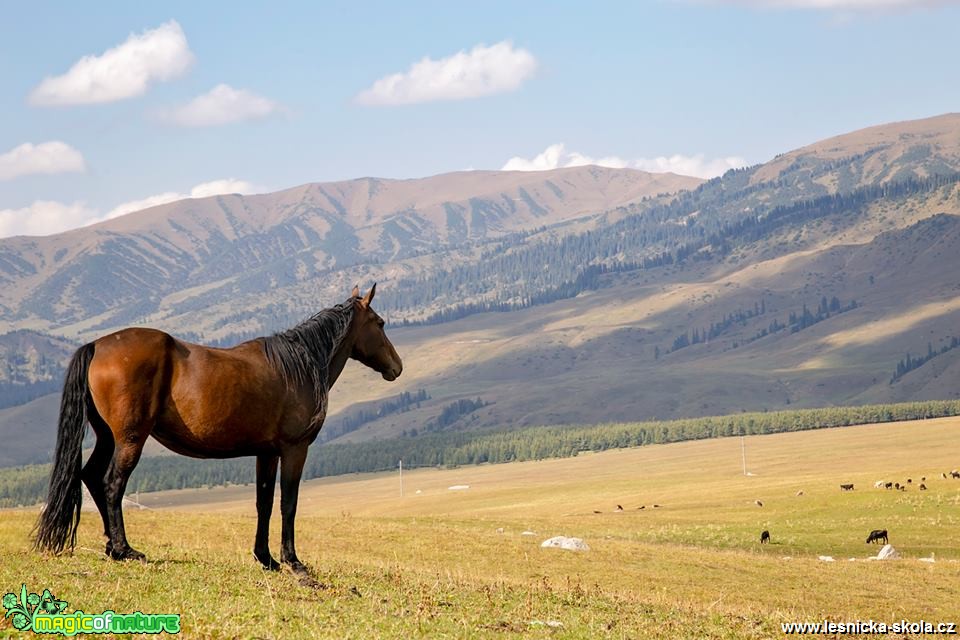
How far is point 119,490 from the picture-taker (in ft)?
64.8

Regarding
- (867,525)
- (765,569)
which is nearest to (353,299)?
(765,569)

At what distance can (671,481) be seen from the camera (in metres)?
172

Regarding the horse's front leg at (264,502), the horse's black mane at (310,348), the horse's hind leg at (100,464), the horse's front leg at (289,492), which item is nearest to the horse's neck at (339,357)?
the horse's black mane at (310,348)

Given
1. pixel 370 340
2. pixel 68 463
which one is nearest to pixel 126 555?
pixel 68 463

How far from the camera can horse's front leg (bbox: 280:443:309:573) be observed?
20.4 m

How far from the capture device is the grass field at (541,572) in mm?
17656

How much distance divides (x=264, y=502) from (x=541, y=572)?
20220 millimetres

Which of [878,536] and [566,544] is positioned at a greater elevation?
[566,544]

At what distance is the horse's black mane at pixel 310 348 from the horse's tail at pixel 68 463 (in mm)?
3108

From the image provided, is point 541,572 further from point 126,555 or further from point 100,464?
point 100,464

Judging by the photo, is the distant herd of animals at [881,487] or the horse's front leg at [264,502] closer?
the horse's front leg at [264,502]

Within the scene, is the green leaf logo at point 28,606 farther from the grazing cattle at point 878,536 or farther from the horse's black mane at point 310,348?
the grazing cattle at point 878,536

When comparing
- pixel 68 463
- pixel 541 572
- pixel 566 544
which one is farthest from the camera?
pixel 566 544

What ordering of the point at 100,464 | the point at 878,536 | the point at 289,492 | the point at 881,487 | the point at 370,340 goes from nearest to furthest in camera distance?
the point at 100,464 → the point at 289,492 → the point at 370,340 → the point at 878,536 → the point at 881,487
